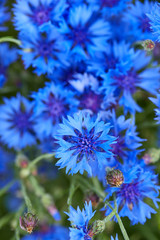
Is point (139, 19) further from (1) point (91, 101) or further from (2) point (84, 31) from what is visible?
(1) point (91, 101)

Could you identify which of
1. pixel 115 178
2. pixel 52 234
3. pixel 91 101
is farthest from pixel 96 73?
pixel 52 234

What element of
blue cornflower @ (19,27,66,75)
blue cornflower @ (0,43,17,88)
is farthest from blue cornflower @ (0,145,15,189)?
blue cornflower @ (19,27,66,75)

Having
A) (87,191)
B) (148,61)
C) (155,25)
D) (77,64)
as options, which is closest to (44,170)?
(87,191)

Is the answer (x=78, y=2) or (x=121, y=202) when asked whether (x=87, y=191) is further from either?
(x=78, y=2)

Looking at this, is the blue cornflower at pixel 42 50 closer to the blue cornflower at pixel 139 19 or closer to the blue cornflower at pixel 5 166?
the blue cornflower at pixel 139 19

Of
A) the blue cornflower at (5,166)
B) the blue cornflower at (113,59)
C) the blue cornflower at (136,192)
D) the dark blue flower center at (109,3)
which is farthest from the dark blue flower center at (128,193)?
the blue cornflower at (5,166)

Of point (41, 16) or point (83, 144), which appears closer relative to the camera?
point (83, 144)
